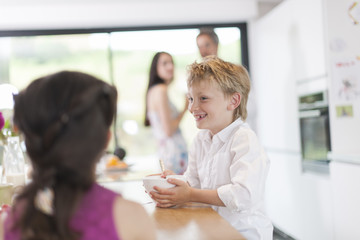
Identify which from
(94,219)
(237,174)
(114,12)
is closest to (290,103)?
(114,12)

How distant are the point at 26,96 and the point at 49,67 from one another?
448 centimetres

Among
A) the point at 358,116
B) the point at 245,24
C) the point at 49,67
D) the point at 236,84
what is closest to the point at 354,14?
the point at 358,116

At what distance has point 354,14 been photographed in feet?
8.45

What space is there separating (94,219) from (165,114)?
104 inches

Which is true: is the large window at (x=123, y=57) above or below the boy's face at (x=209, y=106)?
above

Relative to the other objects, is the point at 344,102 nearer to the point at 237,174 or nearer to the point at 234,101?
the point at 234,101

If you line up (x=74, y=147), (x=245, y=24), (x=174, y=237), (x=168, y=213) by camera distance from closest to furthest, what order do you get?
(x=74, y=147)
(x=174, y=237)
(x=168, y=213)
(x=245, y=24)

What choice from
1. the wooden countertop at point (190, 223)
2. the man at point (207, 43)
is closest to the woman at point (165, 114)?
the man at point (207, 43)

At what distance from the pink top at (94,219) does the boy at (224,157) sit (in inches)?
21.2

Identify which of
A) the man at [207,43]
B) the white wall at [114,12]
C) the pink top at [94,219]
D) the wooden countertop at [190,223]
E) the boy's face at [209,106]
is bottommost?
the wooden countertop at [190,223]

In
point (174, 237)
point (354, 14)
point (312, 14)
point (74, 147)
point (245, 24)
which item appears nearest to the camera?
point (74, 147)

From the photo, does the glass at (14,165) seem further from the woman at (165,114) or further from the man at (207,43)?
the man at (207,43)

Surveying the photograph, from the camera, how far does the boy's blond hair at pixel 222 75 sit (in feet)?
5.20

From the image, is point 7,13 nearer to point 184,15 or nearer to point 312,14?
point 184,15
